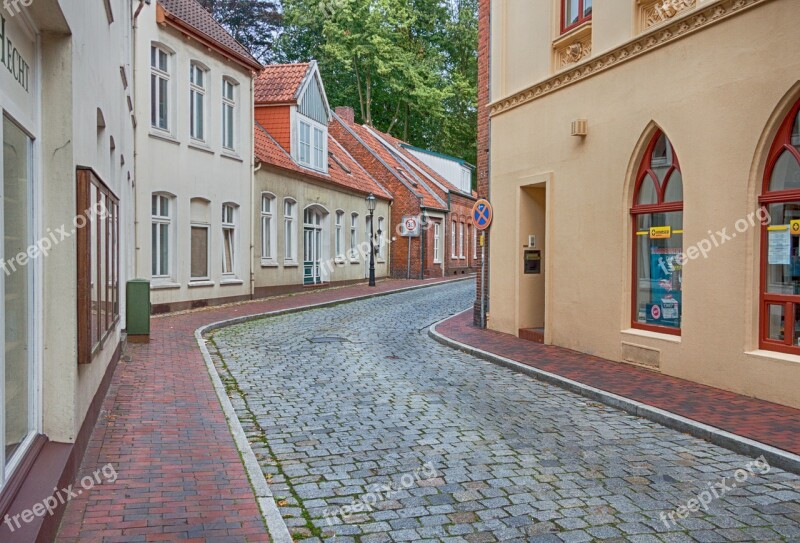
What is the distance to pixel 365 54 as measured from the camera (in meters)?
42.2

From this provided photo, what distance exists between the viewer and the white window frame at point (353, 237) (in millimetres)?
30719

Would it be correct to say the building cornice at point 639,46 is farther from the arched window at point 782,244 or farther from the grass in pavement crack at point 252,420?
the grass in pavement crack at point 252,420

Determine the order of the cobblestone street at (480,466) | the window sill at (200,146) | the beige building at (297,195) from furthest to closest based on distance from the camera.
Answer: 1. the beige building at (297,195)
2. the window sill at (200,146)
3. the cobblestone street at (480,466)

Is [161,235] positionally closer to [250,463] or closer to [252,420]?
[252,420]

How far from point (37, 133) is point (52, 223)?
1.86 feet

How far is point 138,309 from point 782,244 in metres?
9.26

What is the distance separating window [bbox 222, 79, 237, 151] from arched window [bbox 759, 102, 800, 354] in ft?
48.4

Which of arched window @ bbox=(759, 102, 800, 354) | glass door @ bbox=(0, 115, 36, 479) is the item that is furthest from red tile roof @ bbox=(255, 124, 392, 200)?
glass door @ bbox=(0, 115, 36, 479)

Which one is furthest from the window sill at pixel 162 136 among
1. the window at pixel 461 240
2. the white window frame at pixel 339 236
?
the window at pixel 461 240

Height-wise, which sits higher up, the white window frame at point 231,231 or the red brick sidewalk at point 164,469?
the white window frame at point 231,231

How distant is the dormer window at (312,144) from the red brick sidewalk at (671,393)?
14099 millimetres

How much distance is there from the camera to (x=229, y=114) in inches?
797

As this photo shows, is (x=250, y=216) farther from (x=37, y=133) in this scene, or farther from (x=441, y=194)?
(x=441, y=194)

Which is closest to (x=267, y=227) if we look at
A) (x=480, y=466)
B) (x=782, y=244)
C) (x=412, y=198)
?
(x=412, y=198)
